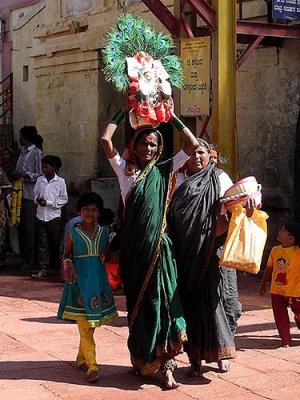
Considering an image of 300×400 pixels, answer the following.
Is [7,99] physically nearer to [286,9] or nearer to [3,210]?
[3,210]

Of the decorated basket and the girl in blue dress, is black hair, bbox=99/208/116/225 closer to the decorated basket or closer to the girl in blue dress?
the girl in blue dress

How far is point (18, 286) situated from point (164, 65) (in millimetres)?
5088

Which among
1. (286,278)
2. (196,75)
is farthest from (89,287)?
(196,75)

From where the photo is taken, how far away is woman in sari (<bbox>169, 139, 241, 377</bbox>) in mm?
5473

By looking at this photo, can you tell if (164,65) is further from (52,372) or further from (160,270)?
(52,372)

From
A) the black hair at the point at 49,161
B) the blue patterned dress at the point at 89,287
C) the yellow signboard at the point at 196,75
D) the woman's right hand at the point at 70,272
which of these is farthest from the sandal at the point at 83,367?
the black hair at the point at 49,161

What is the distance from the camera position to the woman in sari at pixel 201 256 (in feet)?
18.0

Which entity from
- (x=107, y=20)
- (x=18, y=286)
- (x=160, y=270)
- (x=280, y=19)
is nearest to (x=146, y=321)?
(x=160, y=270)

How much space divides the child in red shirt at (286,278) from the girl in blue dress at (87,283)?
170cm

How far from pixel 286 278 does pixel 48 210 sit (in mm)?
4495

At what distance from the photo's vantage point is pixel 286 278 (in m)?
6.81

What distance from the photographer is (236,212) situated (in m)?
5.45

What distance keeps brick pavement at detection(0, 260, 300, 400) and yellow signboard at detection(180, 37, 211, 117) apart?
7.38 feet


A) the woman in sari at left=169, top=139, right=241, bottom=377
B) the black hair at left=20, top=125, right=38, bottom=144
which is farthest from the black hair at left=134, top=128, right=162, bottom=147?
the black hair at left=20, top=125, right=38, bottom=144
